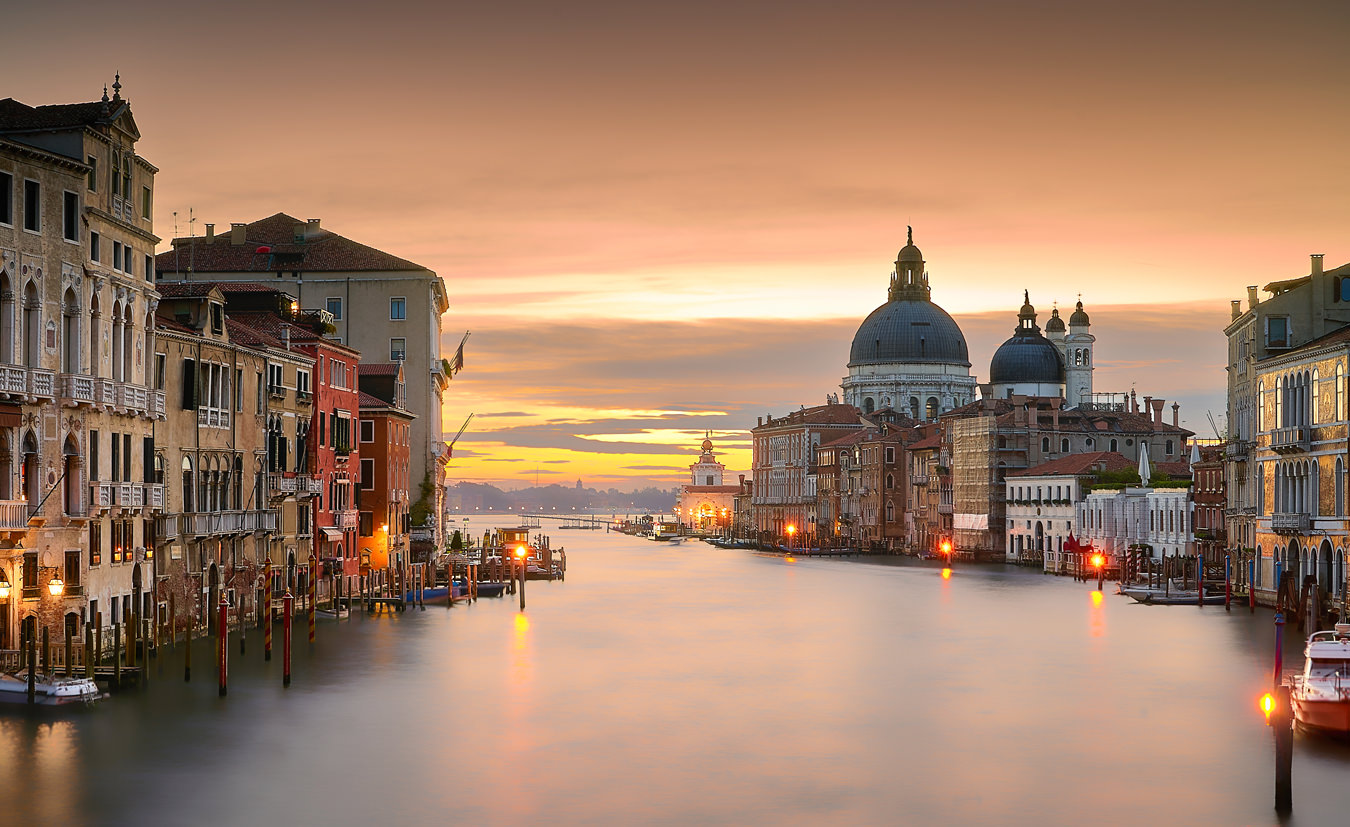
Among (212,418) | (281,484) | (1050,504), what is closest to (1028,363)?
(1050,504)

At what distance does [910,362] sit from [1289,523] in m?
88.6

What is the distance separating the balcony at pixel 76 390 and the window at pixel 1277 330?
95.7 feet

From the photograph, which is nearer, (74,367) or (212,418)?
(74,367)

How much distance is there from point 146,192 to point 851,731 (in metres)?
15.2

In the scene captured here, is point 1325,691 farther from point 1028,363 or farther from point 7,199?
point 1028,363

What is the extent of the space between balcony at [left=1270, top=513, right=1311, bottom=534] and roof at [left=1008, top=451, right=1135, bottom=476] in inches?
1335

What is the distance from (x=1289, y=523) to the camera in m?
41.1

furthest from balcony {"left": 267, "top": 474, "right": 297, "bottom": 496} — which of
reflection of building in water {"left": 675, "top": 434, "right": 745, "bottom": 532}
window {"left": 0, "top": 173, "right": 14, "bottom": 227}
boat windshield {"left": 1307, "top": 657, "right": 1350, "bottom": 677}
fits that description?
reflection of building in water {"left": 675, "top": 434, "right": 745, "bottom": 532}

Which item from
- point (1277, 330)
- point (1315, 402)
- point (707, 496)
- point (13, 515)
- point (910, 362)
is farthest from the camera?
point (707, 496)

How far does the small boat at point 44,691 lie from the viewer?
77.6 feet

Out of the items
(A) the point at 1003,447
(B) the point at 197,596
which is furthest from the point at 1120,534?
(B) the point at 197,596

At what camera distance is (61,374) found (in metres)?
26.2

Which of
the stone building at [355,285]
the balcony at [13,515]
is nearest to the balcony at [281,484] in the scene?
the balcony at [13,515]

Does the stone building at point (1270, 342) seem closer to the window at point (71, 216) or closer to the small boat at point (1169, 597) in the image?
the small boat at point (1169, 597)
